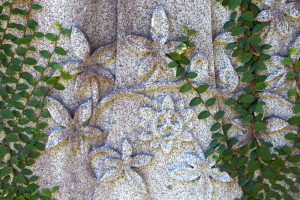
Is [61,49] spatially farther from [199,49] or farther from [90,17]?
[199,49]

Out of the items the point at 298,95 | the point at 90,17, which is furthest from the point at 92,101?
the point at 298,95

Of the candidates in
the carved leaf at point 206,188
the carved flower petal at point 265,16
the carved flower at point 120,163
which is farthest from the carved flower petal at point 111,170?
the carved flower petal at point 265,16

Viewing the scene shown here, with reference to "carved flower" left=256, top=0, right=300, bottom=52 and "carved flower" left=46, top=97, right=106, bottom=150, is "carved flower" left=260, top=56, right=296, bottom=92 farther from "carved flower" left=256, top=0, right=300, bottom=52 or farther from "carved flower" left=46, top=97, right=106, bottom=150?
"carved flower" left=46, top=97, right=106, bottom=150

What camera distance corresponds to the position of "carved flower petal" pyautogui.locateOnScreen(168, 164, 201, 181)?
7.48 feet

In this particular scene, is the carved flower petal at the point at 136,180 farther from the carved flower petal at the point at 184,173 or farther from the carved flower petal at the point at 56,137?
the carved flower petal at the point at 56,137

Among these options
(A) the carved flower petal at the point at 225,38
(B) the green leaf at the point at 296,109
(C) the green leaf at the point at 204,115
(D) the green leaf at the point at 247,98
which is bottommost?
(C) the green leaf at the point at 204,115

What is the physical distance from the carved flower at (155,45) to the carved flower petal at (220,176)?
40cm

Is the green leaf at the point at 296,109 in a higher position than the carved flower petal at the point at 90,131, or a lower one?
higher

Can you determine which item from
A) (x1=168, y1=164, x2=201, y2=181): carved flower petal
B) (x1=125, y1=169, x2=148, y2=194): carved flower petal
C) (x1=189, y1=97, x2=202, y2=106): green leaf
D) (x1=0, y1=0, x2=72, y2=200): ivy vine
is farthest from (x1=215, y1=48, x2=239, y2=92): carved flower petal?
(x1=0, y1=0, x2=72, y2=200): ivy vine

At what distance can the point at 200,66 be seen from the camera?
2.27 metres

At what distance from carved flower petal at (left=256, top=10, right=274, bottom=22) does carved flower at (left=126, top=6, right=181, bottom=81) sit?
0.32 m

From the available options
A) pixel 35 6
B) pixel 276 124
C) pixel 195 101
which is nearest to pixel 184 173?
pixel 195 101

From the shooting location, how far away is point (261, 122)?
2.23m

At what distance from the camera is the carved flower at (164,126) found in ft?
7.45
